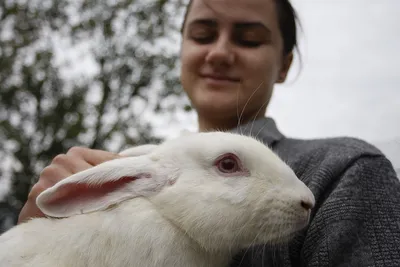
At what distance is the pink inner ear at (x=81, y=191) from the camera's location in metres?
1.48

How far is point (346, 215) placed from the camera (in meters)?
1.44

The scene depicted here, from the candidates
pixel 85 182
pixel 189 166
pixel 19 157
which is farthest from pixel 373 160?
pixel 19 157

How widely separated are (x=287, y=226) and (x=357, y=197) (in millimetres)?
279

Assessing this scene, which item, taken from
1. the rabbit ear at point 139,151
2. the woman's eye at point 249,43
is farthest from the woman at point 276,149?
the rabbit ear at point 139,151

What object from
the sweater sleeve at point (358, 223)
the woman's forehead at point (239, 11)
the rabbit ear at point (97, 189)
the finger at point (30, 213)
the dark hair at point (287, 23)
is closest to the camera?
the sweater sleeve at point (358, 223)

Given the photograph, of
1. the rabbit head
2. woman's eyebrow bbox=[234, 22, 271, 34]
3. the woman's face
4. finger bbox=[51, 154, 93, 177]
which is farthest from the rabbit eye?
woman's eyebrow bbox=[234, 22, 271, 34]

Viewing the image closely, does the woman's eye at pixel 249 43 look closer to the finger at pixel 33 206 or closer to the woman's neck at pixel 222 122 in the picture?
the woman's neck at pixel 222 122

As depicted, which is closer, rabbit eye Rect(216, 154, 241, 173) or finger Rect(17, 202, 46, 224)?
rabbit eye Rect(216, 154, 241, 173)

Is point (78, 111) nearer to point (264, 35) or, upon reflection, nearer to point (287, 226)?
point (264, 35)

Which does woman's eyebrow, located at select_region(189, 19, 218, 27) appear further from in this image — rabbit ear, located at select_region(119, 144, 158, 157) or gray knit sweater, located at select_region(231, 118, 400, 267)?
gray knit sweater, located at select_region(231, 118, 400, 267)

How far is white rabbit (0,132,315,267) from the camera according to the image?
55.4 inches

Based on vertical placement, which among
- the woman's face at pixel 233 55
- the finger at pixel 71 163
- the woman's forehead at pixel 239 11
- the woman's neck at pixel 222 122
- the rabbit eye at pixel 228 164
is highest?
the woman's forehead at pixel 239 11

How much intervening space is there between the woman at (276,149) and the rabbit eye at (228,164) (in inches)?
13.0

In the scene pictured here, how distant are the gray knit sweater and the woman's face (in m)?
0.63
